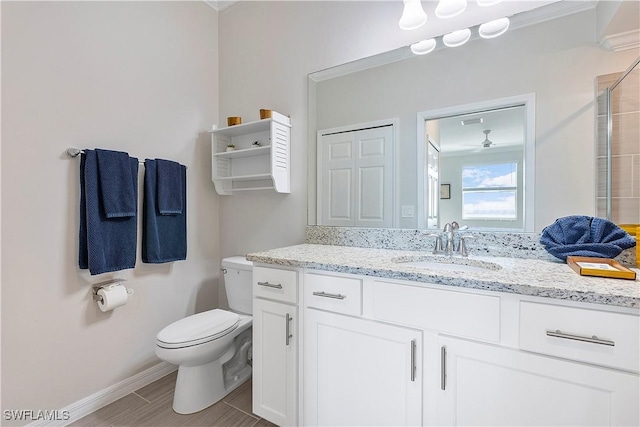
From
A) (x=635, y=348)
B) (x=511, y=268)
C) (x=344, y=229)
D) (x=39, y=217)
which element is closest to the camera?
(x=635, y=348)

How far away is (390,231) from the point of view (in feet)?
5.41

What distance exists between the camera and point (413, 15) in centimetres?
150

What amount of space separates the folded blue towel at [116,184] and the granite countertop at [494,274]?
831 millimetres

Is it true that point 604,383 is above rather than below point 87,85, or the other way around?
below

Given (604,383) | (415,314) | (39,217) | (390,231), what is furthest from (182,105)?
(604,383)

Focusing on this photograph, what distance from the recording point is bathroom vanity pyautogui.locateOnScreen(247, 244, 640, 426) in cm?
82

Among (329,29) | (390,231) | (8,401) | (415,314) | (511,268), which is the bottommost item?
(8,401)

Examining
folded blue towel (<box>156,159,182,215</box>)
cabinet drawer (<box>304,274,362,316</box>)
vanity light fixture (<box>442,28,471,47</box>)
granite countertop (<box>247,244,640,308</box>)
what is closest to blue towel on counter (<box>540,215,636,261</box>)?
granite countertop (<box>247,244,640,308</box>)

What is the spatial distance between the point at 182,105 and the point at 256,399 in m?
1.88

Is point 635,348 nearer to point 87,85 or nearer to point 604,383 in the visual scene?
point 604,383

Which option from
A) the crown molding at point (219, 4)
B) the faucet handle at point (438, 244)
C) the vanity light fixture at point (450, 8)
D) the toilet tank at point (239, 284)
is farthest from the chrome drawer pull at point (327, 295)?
the crown molding at point (219, 4)

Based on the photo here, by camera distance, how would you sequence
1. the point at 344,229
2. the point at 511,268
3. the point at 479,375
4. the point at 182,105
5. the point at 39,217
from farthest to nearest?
the point at 182,105 < the point at 344,229 < the point at 39,217 < the point at 511,268 < the point at 479,375

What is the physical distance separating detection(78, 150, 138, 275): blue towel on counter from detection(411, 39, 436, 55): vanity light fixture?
1712mm

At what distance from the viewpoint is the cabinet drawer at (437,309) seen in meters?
0.94
